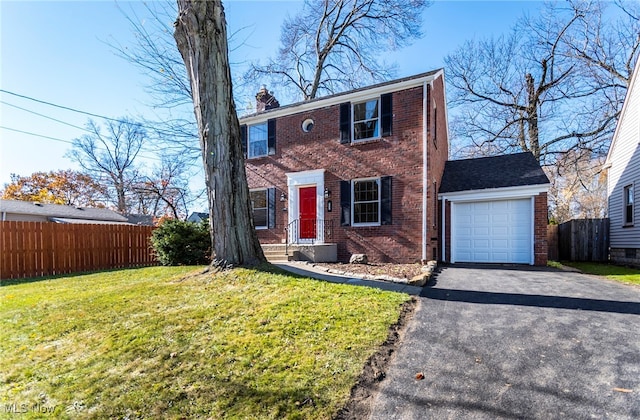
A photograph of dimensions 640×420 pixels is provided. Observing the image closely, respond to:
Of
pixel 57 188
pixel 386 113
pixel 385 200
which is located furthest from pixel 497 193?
pixel 57 188

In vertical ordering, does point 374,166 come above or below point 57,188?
below

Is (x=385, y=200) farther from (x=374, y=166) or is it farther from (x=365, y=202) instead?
(x=374, y=166)

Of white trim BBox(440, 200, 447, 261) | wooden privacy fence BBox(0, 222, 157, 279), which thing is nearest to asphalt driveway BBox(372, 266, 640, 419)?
white trim BBox(440, 200, 447, 261)

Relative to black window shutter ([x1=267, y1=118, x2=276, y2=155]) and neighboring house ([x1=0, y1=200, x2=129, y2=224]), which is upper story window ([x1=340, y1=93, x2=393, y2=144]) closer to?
black window shutter ([x1=267, y1=118, x2=276, y2=155])

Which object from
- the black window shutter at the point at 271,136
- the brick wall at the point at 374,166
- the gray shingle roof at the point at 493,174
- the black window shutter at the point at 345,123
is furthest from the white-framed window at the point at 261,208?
the gray shingle roof at the point at 493,174

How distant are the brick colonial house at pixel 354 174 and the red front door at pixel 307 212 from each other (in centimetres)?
4

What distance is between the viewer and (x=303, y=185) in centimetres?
1105

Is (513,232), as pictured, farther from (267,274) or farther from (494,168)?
(267,274)

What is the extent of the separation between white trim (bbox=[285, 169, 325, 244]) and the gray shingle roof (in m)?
4.19

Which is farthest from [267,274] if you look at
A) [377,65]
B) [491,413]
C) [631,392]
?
[377,65]

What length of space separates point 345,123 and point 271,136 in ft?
9.90

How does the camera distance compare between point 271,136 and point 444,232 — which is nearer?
point 444,232

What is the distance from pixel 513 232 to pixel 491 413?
8.99 m

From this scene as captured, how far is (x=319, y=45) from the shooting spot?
19.8 metres
